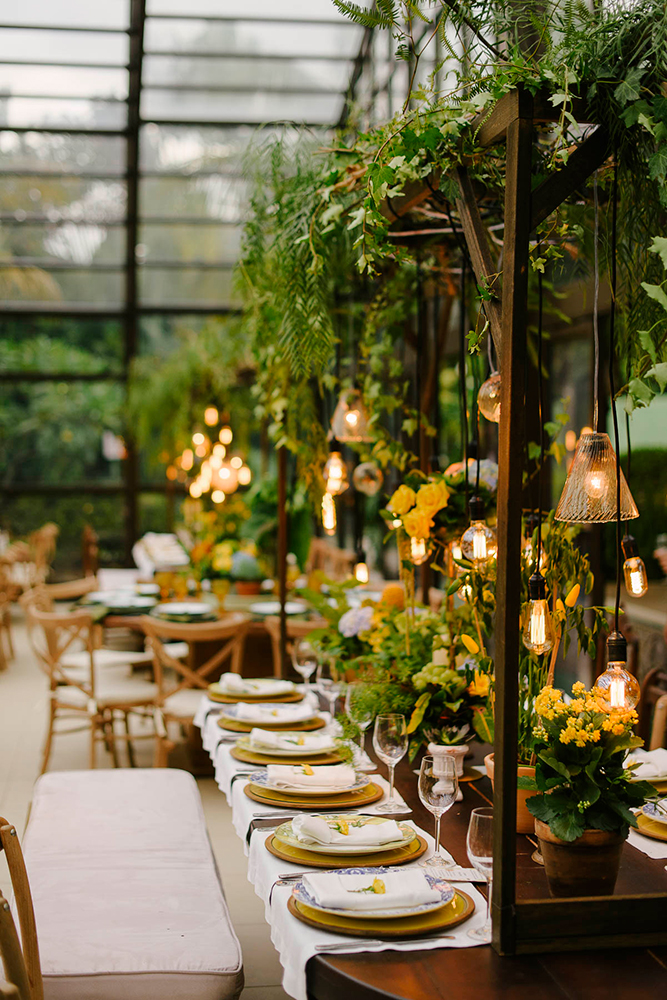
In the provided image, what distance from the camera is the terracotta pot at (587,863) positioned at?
1791mm

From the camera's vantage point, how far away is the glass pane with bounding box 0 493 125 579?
10898 millimetres

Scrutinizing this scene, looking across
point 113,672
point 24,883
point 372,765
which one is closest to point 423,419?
point 372,765

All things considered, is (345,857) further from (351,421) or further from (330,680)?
(351,421)

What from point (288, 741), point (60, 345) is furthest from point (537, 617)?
point (60, 345)

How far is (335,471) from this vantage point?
3715mm

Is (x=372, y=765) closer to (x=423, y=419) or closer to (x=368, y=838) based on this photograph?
(x=368, y=838)

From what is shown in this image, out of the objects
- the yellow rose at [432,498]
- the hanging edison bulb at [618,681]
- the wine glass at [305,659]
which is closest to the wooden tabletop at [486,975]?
the hanging edison bulb at [618,681]

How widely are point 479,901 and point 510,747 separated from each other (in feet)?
1.10

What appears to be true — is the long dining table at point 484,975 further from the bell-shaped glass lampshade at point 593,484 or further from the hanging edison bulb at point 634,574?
the bell-shaped glass lampshade at point 593,484

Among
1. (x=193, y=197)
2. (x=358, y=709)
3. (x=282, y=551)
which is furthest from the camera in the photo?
(x=193, y=197)

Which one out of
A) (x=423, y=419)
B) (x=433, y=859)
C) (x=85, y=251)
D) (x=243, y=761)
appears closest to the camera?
(x=433, y=859)

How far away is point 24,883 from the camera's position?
199 centimetres

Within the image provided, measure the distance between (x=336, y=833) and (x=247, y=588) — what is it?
14.6 feet

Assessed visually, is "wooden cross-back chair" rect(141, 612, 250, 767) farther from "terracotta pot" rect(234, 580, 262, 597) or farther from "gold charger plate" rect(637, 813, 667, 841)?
"gold charger plate" rect(637, 813, 667, 841)
